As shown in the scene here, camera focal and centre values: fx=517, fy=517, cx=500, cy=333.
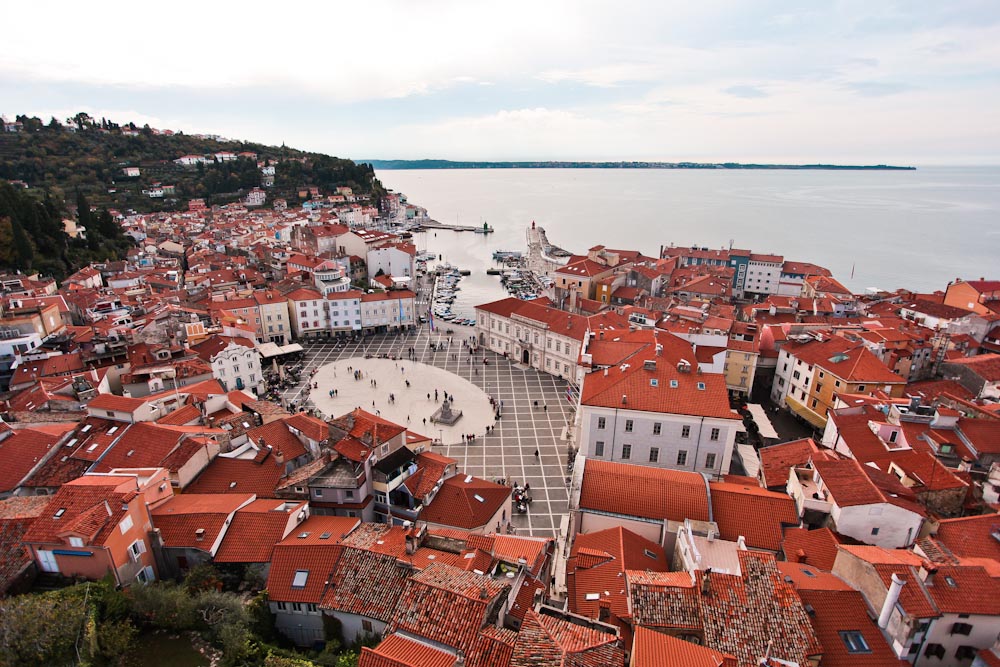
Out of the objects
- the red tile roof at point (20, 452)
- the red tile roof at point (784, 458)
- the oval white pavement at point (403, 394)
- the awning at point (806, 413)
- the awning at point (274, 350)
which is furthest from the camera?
the awning at point (274, 350)

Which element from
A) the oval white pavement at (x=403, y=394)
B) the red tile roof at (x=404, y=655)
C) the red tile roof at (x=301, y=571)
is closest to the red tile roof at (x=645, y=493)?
the red tile roof at (x=404, y=655)

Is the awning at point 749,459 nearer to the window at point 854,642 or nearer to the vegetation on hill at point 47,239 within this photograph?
the window at point 854,642

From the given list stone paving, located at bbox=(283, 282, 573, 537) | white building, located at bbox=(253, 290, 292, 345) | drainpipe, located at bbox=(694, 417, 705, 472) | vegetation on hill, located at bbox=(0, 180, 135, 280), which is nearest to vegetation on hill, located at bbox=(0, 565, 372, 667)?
stone paving, located at bbox=(283, 282, 573, 537)

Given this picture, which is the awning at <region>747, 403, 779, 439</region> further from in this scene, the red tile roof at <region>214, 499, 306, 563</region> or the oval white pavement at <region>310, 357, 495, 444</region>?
the red tile roof at <region>214, 499, 306, 563</region>

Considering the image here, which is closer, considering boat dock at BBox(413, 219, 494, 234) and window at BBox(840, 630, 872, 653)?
window at BBox(840, 630, 872, 653)

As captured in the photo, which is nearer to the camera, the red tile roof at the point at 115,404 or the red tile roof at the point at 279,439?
the red tile roof at the point at 279,439

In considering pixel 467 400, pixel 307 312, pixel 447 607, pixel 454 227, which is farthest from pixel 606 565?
pixel 454 227

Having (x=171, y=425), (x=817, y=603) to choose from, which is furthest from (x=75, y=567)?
(x=817, y=603)
